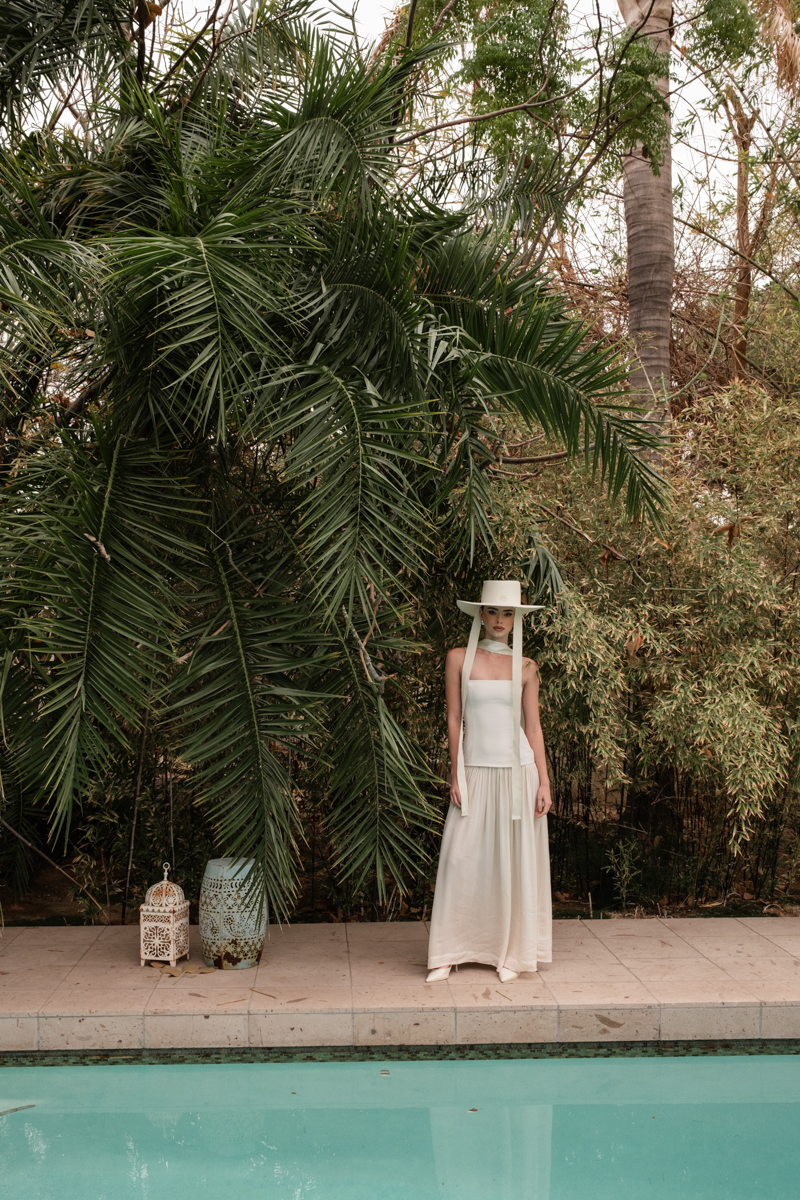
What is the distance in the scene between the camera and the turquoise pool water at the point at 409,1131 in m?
3.33

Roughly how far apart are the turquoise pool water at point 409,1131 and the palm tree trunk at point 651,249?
4214 mm

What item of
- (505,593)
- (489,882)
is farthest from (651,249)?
(489,882)

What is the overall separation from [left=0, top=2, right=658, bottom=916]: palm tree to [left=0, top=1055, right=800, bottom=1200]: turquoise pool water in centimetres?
79

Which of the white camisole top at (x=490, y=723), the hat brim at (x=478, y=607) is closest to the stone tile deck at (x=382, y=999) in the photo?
the white camisole top at (x=490, y=723)

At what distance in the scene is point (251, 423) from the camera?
3945mm

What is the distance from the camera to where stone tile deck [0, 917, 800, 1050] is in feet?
13.3

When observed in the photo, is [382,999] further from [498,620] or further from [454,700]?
[498,620]

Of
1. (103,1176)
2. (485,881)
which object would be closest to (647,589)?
(485,881)

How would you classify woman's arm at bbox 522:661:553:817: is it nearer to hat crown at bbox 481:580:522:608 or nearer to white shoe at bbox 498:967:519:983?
hat crown at bbox 481:580:522:608

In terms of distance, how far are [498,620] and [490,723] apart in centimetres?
46

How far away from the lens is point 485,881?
4.55 m

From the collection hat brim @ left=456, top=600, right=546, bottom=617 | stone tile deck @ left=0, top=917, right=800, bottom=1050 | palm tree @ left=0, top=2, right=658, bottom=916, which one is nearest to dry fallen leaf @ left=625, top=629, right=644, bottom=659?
hat brim @ left=456, top=600, right=546, bottom=617

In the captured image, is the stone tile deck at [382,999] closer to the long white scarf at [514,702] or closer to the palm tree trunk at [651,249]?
the long white scarf at [514,702]

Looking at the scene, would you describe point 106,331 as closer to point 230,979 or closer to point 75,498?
point 75,498
